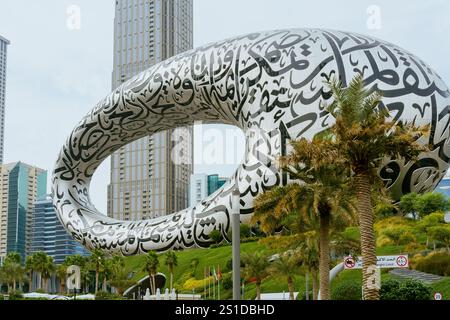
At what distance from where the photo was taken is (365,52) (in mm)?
25078

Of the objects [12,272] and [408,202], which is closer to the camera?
[408,202]

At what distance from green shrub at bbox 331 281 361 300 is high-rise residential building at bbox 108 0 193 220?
6611cm

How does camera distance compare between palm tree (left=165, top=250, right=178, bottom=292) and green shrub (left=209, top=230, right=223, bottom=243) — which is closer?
green shrub (left=209, top=230, right=223, bottom=243)

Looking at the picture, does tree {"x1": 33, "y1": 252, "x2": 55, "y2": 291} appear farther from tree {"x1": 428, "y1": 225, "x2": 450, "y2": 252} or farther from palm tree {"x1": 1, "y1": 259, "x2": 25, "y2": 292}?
tree {"x1": 428, "y1": 225, "x2": 450, "y2": 252}

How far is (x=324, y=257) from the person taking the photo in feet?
56.7

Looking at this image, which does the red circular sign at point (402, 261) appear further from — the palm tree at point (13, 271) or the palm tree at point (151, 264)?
the palm tree at point (13, 271)

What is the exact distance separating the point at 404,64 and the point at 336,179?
31.2 feet

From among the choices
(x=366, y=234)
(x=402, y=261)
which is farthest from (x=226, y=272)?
(x=366, y=234)

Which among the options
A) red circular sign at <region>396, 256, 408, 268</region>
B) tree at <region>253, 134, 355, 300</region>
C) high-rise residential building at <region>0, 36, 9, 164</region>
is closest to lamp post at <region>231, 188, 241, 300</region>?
tree at <region>253, 134, 355, 300</region>

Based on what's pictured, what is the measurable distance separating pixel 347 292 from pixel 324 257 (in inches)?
187

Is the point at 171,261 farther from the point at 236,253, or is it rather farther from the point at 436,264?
the point at 236,253

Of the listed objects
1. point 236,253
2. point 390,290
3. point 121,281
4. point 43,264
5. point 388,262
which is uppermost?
point 236,253

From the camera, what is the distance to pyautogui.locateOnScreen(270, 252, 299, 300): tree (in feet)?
78.2

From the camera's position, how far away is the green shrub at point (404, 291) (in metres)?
18.7
